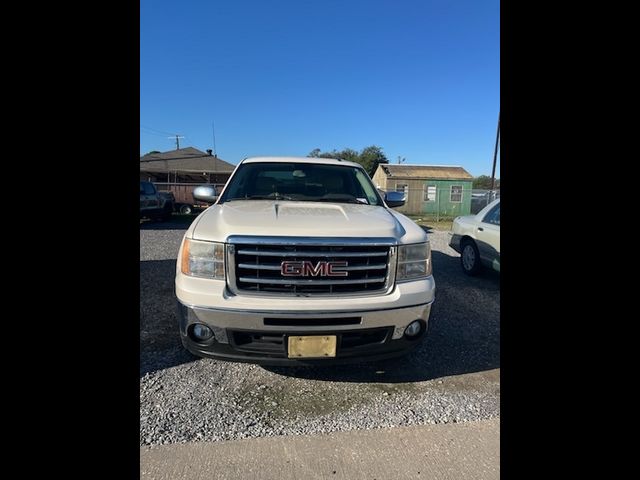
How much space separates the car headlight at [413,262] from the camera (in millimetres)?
2449

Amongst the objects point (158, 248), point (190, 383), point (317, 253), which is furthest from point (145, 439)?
point (158, 248)

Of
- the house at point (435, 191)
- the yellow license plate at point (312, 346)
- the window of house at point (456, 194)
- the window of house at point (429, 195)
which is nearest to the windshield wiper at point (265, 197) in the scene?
the yellow license plate at point (312, 346)

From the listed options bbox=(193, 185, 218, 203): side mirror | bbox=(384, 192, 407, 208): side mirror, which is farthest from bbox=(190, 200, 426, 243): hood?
bbox=(384, 192, 407, 208): side mirror

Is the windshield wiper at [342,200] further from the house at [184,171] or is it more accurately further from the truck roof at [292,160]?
the house at [184,171]

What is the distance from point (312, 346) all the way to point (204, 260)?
925mm

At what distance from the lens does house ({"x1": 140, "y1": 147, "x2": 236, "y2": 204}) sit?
17844mm

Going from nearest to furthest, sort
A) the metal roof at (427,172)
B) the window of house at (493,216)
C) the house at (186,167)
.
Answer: the window of house at (493,216) → the house at (186,167) → the metal roof at (427,172)

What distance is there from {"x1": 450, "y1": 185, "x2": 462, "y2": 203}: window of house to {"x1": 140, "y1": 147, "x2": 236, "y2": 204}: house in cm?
1579

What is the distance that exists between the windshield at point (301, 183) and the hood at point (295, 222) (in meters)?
0.49

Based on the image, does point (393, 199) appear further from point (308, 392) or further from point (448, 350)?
point (308, 392)
